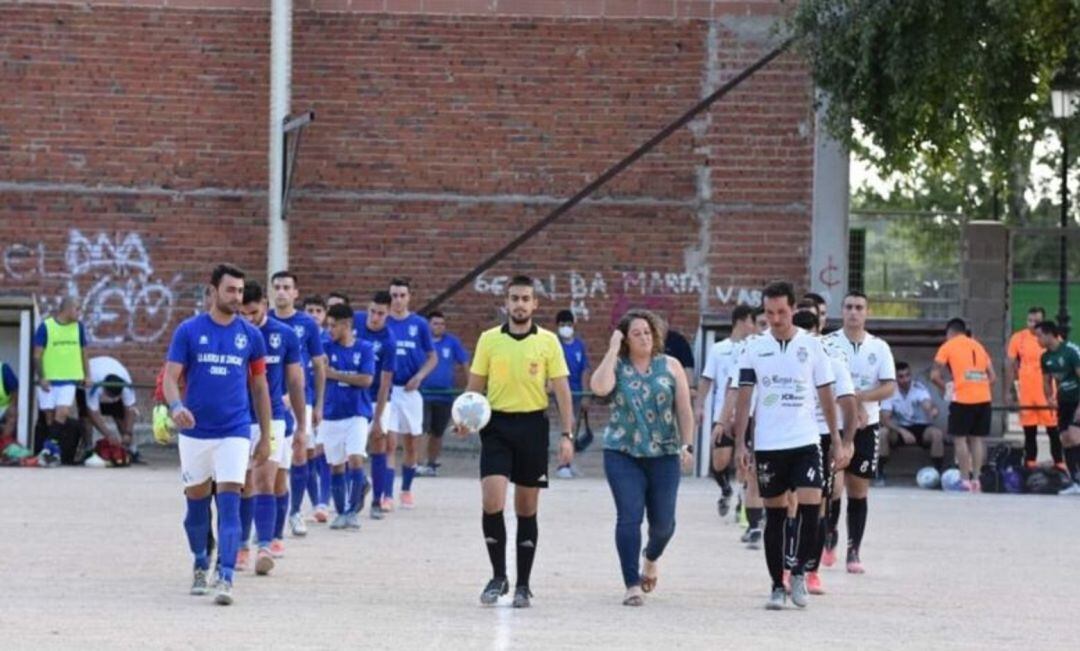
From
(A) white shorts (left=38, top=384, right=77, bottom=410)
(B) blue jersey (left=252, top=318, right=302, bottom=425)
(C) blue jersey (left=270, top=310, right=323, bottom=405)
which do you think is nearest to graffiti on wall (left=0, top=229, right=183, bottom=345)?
(A) white shorts (left=38, top=384, right=77, bottom=410)

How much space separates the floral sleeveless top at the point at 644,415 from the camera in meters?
14.9

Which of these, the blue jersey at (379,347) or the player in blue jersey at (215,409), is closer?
the player in blue jersey at (215,409)

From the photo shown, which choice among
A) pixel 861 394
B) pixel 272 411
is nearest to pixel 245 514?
pixel 272 411

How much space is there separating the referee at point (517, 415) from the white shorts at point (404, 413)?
297 inches

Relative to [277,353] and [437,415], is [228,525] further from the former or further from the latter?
[437,415]

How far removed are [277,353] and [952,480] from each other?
1376 cm

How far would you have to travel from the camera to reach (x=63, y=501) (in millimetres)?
22656

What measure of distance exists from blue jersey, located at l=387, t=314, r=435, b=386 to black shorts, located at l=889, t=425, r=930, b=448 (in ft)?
28.0

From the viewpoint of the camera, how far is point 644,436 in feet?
49.0

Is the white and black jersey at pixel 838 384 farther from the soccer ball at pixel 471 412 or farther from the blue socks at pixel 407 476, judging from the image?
the blue socks at pixel 407 476

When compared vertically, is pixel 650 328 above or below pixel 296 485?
above

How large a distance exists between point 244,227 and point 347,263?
137cm

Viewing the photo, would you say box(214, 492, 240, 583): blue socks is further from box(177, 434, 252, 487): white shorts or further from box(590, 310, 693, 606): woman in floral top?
box(590, 310, 693, 606): woman in floral top

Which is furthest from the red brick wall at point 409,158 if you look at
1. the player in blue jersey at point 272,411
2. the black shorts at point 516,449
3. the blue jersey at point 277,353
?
the black shorts at point 516,449
